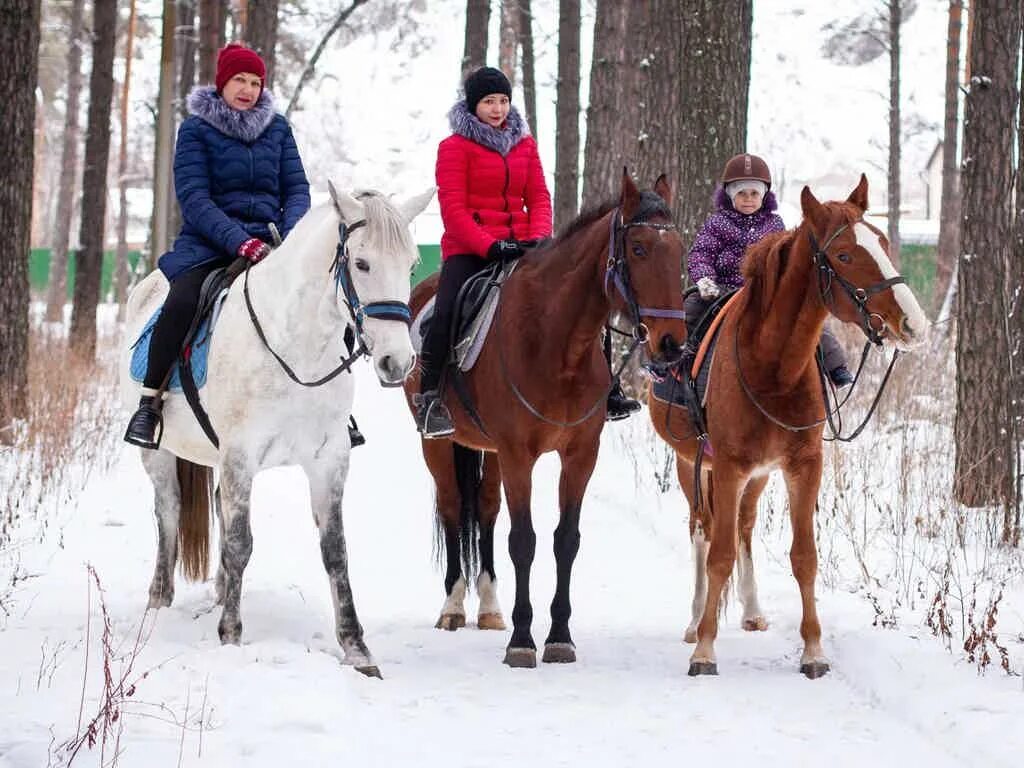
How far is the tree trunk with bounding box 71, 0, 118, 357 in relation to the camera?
61.4ft

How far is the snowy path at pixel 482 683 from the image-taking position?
4500 mm

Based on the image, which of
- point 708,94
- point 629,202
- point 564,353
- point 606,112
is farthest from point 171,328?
point 606,112

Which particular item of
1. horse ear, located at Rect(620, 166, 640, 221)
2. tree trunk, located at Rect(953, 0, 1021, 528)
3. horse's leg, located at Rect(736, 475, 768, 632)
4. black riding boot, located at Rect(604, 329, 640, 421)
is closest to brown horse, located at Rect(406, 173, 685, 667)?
horse ear, located at Rect(620, 166, 640, 221)

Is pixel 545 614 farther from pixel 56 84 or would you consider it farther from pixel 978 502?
pixel 56 84

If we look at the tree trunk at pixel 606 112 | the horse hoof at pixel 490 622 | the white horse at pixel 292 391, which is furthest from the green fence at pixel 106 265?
the white horse at pixel 292 391

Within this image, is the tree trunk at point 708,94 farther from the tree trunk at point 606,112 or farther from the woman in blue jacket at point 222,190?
the woman in blue jacket at point 222,190

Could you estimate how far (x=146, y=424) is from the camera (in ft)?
20.8

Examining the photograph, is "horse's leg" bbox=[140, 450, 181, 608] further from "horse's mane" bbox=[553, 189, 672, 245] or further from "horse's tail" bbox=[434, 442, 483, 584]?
"horse's mane" bbox=[553, 189, 672, 245]

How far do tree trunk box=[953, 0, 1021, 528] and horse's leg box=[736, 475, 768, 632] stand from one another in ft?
5.90

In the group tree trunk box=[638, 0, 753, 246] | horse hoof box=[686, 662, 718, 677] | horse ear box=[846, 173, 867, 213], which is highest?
tree trunk box=[638, 0, 753, 246]

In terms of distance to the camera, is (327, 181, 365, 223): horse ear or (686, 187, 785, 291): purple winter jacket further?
(686, 187, 785, 291): purple winter jacket

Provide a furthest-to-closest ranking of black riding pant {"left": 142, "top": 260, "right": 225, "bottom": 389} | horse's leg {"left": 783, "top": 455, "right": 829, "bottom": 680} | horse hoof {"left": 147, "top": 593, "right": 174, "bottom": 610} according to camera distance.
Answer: horse hoof {"left": 147, "top": 593, "right": 174, "bottom": 610}, black riding pant {"left": 142, "top": 260, "right": 225, "bottom": 389}, horse's leg {"left": 783, "top": 455, "right": 829, "bottom": 680}

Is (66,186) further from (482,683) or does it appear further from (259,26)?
(482,683)

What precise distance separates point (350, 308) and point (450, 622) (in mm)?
2244
